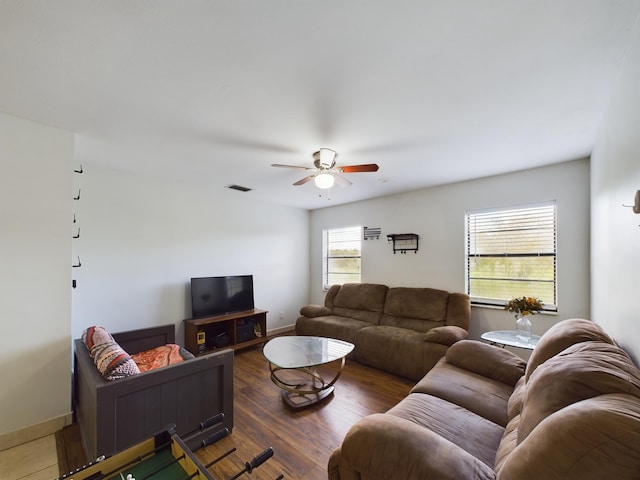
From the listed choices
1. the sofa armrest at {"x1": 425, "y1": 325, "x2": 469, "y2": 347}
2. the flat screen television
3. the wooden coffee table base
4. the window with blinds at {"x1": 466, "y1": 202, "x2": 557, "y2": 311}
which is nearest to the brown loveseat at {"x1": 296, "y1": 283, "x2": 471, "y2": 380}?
the sofa armrest at {"x1": 425, "y1": 325, "x2": 469, "y2": 347}

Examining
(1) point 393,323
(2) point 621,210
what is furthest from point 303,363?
(2) point 621,210

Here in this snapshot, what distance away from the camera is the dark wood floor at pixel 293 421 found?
185 cm

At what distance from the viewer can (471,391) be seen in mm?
1930

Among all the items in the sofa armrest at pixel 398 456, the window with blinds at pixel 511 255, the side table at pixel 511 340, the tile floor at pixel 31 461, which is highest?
the window with blinds at pixel 511 255

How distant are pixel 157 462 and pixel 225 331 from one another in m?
3.30

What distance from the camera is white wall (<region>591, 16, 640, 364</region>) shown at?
50.5 inches

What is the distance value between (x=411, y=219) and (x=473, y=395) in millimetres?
2871

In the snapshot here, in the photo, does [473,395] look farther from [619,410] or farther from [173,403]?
[173,403]

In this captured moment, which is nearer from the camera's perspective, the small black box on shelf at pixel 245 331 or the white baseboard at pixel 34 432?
the white baseboard at pixel 34 432

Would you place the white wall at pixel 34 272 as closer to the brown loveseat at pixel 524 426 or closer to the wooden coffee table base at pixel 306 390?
the wooden coffee table base at pixel 306 390

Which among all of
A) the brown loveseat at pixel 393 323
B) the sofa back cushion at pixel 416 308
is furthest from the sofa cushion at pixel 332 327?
the sofa back cushion at pixel 416 308

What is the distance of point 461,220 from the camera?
12.5ft

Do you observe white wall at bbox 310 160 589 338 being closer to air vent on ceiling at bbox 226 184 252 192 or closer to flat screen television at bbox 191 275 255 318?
flat screen television at bbox 191 275 255 318

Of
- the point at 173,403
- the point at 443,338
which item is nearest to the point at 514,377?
the point at 443,338
